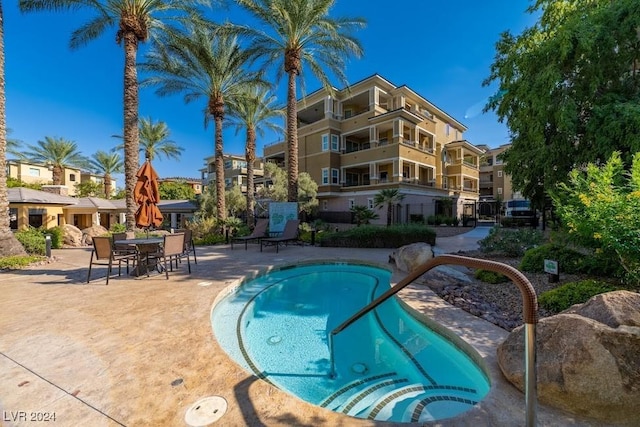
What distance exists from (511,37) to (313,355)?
631 inches

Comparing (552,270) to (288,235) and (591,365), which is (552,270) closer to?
(591,365)

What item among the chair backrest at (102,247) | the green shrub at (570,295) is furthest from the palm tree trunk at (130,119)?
the green shrub at (570,295)

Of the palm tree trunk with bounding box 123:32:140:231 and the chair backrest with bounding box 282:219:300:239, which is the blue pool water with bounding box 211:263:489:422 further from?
the palm tree trunk with bounding box 123:32:140:231

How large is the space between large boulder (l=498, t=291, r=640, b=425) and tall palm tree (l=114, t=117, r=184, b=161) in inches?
1345

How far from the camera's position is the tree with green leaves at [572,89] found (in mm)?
9062

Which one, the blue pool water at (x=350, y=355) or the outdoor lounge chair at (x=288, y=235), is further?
the outdoor lounge chair at (x=288, y=235)

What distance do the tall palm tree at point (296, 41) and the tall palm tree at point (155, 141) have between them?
63.6 ft

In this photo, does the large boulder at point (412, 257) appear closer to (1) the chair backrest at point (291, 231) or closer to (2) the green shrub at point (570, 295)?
(2) the green shrub at point (570, 295)

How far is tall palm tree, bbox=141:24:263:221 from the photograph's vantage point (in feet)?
49.7

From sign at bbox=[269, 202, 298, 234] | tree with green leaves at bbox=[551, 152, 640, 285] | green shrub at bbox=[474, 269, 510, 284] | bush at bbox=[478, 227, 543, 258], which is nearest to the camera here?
tree with green leaves at bbox=[551, 152, 640, 285]

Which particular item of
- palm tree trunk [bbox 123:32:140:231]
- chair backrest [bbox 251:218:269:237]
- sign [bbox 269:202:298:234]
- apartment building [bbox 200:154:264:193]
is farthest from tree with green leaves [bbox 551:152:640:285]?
apartment building [bbox 200:154:264:193]

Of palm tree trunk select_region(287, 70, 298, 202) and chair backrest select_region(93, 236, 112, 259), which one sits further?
palm tree trunk select_region(287, 70, 298, 202)

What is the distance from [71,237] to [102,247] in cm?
1348

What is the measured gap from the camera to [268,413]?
238cm
